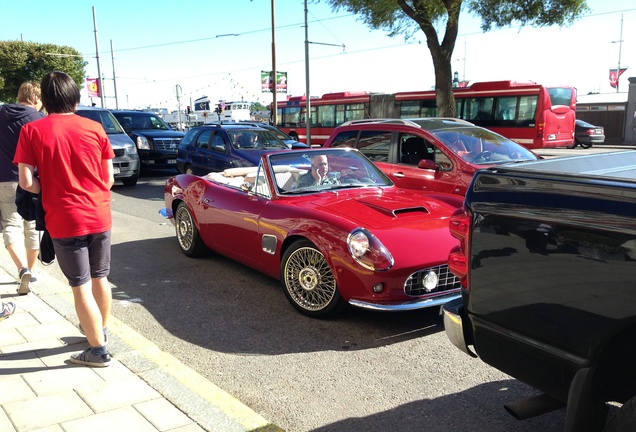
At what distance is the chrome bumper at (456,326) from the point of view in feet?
8.89

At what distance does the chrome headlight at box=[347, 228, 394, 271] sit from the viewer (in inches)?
165

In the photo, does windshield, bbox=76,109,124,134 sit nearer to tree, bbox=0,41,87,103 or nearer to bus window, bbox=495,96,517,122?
bus window, bbox=495,96,517,122

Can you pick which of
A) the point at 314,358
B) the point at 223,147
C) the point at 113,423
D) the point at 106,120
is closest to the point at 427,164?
the point at 314,358

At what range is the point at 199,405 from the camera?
3.16 metres

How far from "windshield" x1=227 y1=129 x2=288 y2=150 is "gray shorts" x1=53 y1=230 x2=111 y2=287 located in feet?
28.6

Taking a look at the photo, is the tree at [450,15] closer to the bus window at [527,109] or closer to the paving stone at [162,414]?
the bus window at [527,109]

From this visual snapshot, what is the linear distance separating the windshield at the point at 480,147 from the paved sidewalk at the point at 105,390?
4.88 meters

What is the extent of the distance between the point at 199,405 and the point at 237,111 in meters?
69.6

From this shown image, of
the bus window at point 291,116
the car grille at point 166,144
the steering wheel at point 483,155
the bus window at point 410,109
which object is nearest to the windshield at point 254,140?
the car grille at point 166,144

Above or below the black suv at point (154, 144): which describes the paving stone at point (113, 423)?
below

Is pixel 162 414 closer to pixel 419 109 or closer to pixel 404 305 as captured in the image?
pixel 404 305

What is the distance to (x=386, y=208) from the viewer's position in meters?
4.88

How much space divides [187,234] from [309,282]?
2517 millimetres

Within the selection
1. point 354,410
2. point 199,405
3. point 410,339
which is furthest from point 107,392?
point 410,339
